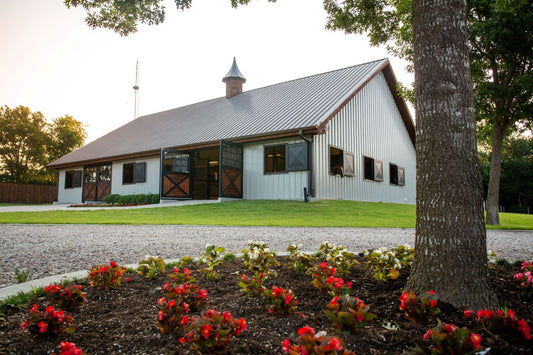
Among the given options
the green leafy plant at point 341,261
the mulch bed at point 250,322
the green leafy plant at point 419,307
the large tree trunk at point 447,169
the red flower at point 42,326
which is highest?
the large tree trunk at point 447,169

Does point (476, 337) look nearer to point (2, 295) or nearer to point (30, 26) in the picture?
point (2, 295)

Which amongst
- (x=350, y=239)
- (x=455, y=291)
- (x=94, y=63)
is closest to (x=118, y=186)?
(x=94, y=63)

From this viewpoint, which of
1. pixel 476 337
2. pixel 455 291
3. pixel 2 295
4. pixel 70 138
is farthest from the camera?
pixel 70 138

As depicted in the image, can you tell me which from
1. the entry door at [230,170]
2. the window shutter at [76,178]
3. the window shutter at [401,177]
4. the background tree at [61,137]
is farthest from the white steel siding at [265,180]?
the background tree at [61,137]

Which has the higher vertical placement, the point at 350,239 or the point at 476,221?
the point at 476,221

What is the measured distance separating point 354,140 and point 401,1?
9572 millimetres

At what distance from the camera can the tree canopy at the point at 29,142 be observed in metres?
33.5

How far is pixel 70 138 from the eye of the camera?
121ft

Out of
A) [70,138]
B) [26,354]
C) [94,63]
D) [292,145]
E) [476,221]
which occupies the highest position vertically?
[70,138]

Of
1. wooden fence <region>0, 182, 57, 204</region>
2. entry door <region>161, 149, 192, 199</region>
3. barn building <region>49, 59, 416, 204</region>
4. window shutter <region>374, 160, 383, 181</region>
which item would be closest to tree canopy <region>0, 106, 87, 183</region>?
wooden fence <region>0, 182, 57, 204</region>

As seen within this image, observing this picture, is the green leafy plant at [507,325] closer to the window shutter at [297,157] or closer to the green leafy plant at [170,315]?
the green leafy plant at [170,315]

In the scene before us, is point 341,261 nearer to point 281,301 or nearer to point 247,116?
point 281,301

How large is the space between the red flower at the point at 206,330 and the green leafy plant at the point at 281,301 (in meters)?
0.52

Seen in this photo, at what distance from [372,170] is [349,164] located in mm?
2265
